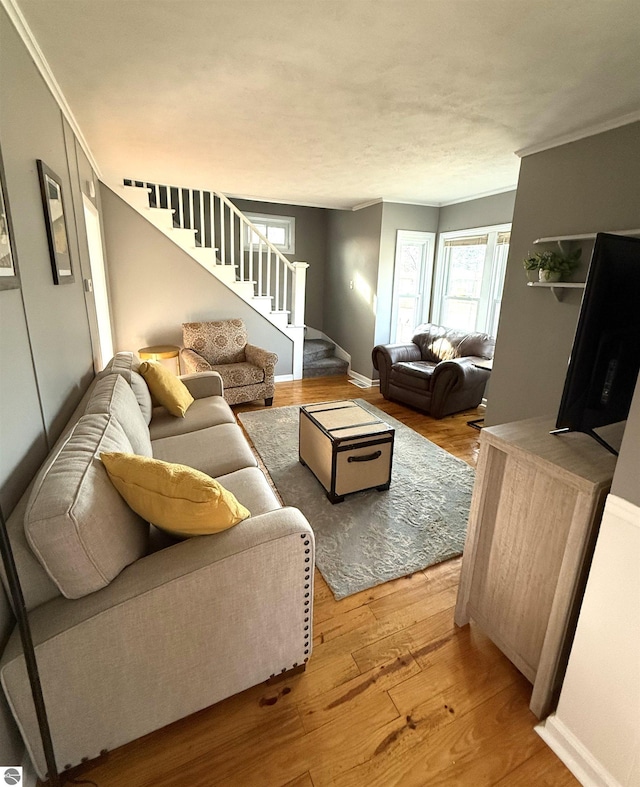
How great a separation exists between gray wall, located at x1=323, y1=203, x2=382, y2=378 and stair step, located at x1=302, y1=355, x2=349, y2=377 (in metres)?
0.18

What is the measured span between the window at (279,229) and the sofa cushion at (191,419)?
3.87 m

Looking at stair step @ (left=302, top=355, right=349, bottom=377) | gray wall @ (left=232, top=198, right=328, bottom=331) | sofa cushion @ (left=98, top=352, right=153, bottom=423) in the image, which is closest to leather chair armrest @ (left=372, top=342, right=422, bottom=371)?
stair step @ (left=302, top=355, right=349, bottom=377)

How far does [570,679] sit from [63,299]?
8.48ft

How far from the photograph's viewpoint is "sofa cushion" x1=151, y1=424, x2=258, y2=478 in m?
1.98

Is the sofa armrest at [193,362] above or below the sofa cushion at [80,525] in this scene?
below

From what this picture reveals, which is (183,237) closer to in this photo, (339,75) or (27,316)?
(339,75)

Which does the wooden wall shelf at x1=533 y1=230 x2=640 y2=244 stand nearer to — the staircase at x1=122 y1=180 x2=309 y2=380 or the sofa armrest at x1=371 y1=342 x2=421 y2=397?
the sofa armrest at x1=371 y1=342 x2=421 y2=397

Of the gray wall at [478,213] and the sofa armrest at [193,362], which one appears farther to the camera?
the gray wall at [478,213]

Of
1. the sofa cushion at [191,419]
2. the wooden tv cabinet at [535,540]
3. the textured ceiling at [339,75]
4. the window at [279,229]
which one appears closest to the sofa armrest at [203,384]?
the sofa cushion at [191,419]

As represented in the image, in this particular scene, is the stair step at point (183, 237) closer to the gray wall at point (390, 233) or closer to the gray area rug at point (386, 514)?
the gray wall at point (390, 233)

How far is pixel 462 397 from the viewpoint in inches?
155

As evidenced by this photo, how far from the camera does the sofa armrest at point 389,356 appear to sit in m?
4.39

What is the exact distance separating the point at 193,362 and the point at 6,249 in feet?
9.05

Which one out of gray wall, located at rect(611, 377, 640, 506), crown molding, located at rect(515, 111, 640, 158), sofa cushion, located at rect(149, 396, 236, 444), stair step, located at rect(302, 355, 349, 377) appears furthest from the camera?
stair step, located at rect(302, 355, 349, 377)
